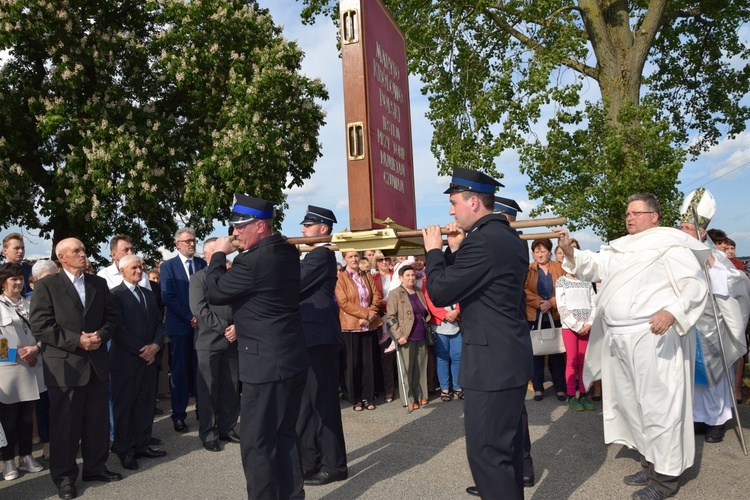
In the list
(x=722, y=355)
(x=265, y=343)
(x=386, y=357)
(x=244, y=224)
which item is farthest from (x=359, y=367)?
(x=244, y=224)

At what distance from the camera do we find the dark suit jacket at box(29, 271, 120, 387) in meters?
5.16

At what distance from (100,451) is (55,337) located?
1.08m

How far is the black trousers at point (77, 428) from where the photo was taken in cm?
512

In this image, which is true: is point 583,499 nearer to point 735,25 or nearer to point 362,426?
point 362,426

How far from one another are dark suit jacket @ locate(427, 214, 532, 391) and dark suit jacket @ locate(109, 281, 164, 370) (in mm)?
3501

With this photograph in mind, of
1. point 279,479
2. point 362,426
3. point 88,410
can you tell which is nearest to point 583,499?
point 279,479

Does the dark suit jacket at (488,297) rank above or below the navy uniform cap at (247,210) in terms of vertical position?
below

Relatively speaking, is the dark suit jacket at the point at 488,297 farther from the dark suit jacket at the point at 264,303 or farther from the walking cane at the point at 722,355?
the walking cane at the point at 722,355

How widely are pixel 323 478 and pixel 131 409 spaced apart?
210 cm

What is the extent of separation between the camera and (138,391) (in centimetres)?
615

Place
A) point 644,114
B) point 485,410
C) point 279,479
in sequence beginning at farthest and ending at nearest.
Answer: point 644,114
point 279,479
point 485,410

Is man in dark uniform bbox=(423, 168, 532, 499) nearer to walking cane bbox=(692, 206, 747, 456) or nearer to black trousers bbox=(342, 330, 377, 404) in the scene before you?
walking cane bbox=(692, 206, 747, 456)

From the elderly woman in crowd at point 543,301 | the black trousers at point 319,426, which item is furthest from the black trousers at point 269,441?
the elderly woman in crowd at point 543,301

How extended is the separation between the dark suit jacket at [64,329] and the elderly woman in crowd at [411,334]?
376cm
